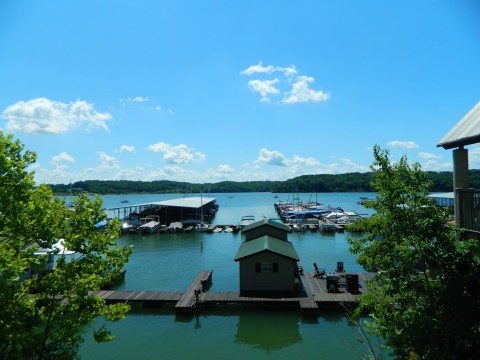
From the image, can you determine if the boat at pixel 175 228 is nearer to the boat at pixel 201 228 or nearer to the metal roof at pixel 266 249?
the boat at pixel 201 228

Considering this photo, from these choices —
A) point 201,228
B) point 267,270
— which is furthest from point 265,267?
point 201,228

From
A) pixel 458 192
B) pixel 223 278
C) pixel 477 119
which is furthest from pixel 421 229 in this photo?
pixel 223 278

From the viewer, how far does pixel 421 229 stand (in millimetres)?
7867

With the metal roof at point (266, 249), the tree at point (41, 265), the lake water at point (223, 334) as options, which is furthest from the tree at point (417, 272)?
the metal roof at point (266, 249)

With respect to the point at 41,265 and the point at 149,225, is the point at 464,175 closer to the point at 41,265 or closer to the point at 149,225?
the point at 41,265

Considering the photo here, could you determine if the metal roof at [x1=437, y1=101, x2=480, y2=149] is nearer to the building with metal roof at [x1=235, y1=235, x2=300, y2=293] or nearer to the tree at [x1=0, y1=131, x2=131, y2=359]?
the tree at [x1=0, y1=131, x2=131, y2=359]

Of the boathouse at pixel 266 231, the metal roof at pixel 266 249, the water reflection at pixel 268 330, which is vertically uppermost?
the boathouse at pixel 266 231

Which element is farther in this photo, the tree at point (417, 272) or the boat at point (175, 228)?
the boat at point (175, 228)

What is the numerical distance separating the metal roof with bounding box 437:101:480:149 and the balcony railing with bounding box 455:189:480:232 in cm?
116

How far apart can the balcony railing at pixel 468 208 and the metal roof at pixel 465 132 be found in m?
1.16

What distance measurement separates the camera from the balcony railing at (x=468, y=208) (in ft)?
26.2

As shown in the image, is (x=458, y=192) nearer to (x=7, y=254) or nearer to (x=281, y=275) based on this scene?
(x=7, y=254)

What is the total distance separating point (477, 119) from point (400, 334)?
18.3ft

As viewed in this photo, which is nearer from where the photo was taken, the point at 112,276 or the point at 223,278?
the point at 112,276
